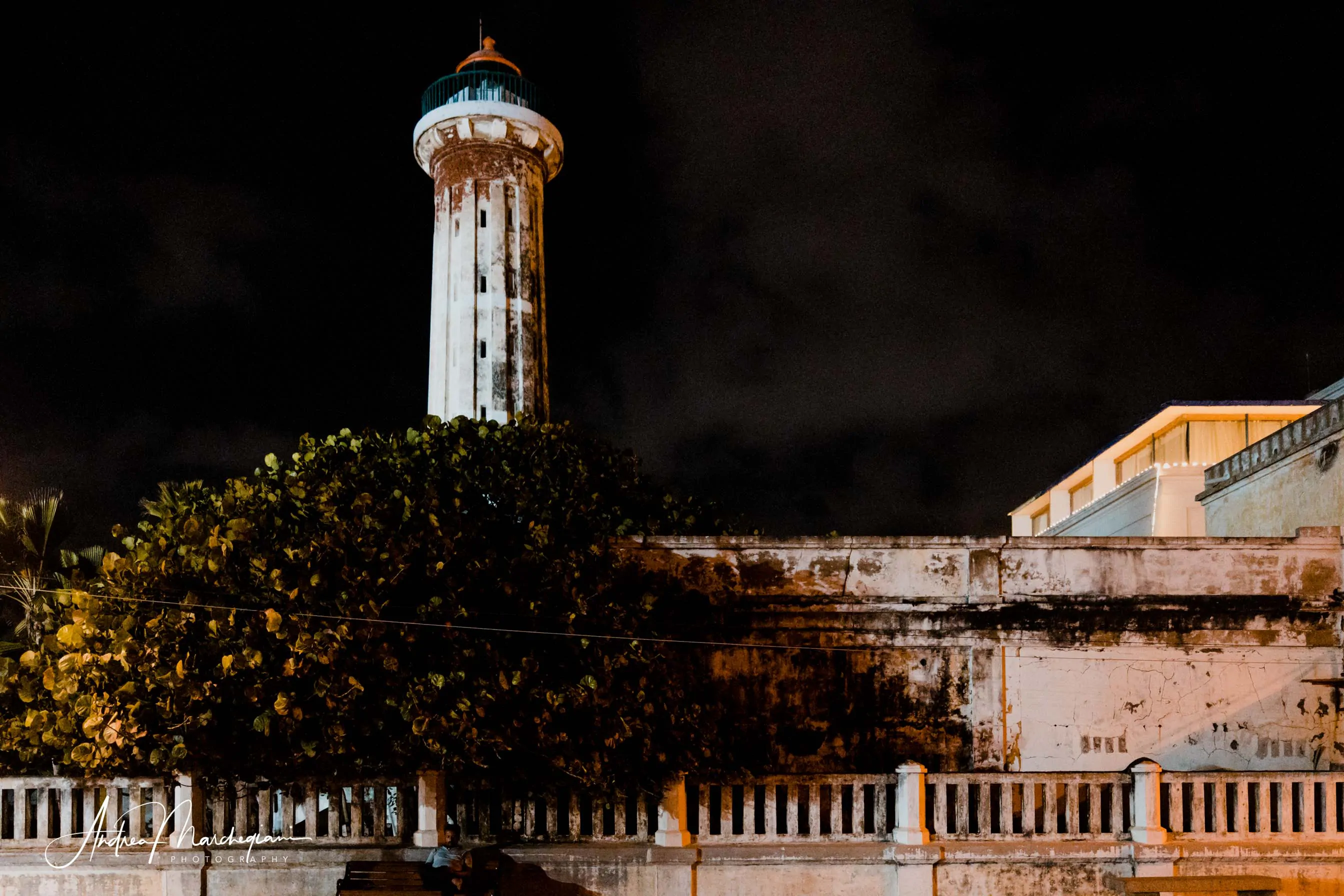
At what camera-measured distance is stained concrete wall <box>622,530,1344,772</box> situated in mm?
14508

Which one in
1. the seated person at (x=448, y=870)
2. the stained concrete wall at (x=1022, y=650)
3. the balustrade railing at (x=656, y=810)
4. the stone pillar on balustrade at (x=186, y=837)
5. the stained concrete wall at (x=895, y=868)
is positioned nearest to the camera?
the seated person at (x=448, y=870)

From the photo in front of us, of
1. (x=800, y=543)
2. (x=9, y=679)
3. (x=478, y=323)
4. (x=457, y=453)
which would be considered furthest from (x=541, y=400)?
(x=9, y=679)

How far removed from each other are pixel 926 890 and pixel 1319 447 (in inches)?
414

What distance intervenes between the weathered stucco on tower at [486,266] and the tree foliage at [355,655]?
1506 centimetres

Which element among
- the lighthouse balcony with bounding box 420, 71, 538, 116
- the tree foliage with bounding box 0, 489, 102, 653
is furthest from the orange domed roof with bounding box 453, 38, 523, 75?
the tree foliage with bounding box 0, 489, 102, 653

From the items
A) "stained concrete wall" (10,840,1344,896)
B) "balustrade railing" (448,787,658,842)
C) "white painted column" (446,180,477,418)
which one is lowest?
"stained concrete wall" (10,840,1344,896)

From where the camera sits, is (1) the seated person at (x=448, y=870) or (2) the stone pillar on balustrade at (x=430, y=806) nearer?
(1) the seated person at (x=448, y=870)

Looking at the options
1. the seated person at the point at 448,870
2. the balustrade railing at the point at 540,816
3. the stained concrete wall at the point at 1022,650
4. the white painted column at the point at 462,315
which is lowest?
the seated person at the point at 448,870

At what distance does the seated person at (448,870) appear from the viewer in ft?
33.0

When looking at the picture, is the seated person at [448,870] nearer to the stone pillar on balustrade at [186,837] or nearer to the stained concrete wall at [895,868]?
the stained concrete wall at [895,868]

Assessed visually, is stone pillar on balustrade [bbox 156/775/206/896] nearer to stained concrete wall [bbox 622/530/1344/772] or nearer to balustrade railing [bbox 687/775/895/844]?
balustrade railing [bbox 687/775/895/844]

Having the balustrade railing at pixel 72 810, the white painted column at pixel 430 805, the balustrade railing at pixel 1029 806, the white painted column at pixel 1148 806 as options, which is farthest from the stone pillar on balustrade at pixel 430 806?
the white painted column at pixel 1148 806

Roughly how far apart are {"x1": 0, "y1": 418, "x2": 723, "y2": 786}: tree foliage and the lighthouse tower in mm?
15126

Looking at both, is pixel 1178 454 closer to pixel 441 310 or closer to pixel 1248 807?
pixel 1248 807
